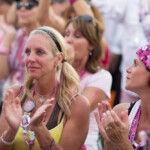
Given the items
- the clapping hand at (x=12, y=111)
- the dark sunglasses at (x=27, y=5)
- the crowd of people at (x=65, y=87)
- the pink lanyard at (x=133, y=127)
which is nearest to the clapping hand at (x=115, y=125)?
the crowd of people at (x=65, y=87)

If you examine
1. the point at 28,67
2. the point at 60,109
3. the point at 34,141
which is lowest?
the point at 34,141

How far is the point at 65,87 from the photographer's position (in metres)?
2.94

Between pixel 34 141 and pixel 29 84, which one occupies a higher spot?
pixel 29 84

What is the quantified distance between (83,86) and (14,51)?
135 centimetres

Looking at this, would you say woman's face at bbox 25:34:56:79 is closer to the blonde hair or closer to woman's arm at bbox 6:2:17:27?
the blonde hair

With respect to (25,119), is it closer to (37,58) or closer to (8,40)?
(37,58)

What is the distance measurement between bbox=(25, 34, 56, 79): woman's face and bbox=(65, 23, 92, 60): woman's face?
0.86 m

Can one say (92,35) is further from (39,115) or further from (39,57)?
(39,115)

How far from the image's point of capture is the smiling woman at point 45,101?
2598 millimetres

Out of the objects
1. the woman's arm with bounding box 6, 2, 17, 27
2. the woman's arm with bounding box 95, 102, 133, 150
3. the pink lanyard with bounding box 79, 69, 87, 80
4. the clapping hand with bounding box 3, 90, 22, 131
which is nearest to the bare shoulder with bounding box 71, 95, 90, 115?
the woman's arm with bounding box 95, 102, 133, 150

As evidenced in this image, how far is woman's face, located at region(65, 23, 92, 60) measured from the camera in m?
3.76

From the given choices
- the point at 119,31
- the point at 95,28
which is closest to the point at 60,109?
the point at 95,28

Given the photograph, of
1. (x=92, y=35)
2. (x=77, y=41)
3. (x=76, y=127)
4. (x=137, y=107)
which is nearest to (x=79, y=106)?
(x=76, y=127)

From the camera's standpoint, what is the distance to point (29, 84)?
10.1 feet
